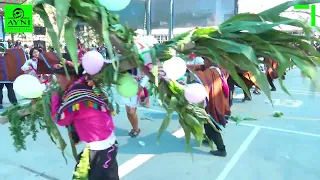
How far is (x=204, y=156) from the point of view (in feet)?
14.3

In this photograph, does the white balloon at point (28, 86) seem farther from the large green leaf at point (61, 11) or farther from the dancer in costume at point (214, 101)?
the dancer in costume at point (214, 101)

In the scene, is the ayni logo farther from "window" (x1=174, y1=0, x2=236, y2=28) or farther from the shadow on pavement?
the shadow on pavement

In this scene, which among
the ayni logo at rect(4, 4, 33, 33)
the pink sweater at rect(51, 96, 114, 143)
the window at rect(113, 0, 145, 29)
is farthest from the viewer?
the ayni logo at rect(4, 4, 33, 33)

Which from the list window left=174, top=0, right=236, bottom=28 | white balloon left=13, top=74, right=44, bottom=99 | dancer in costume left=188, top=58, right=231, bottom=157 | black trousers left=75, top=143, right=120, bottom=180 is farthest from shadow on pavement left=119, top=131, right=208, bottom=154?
window left=174, top=0, right=236, bottom=28

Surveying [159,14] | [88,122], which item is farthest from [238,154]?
[159,14]

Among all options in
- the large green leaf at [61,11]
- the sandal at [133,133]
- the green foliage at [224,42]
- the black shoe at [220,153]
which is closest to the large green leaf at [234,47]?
the green foliage at [224,42]

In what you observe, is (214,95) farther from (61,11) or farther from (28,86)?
(61,11)

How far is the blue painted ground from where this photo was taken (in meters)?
3.81

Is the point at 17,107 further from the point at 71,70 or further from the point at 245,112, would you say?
the point at 245,112

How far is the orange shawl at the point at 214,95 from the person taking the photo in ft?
14.4

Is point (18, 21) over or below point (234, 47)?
over

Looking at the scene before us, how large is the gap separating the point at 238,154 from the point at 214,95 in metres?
0.86

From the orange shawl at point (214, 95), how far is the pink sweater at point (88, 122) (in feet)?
6.82

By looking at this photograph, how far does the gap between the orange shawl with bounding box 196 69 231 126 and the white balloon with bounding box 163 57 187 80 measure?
89.4 inches
